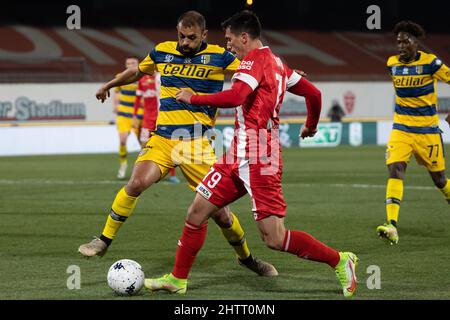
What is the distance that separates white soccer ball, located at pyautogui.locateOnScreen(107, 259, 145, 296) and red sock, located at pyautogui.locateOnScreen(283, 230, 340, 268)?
1131mm

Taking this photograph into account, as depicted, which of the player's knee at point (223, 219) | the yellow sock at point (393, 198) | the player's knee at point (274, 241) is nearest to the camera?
the player's knee at point (274, 241)

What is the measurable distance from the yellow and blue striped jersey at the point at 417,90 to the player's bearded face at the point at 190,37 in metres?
3.19

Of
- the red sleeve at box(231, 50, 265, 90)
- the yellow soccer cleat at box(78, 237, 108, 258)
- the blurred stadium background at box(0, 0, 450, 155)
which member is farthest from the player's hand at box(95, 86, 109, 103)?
the blurred stadium background at box(0, 0, 450, 155)

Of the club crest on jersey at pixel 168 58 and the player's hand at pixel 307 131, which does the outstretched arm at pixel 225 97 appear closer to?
the player's hand at pixel 307 131

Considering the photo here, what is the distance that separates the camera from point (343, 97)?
36.3 metres

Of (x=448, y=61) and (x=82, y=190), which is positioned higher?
(x=448, y=61)

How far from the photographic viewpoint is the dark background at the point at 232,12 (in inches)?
1531

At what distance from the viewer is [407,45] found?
988cm

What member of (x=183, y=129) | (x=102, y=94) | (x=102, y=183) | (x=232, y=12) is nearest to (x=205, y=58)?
(x=183, y=129)

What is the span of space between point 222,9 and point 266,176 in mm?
36776

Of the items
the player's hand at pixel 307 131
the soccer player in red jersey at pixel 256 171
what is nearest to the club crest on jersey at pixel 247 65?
the soccer player in red jersey at pixel 256 171

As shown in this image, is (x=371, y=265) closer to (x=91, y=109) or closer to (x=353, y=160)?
(x=353, y=160)

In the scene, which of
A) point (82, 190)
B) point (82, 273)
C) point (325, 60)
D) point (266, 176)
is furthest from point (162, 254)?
point (325, 60)

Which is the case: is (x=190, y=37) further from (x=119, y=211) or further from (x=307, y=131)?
(x=119, y=211)
